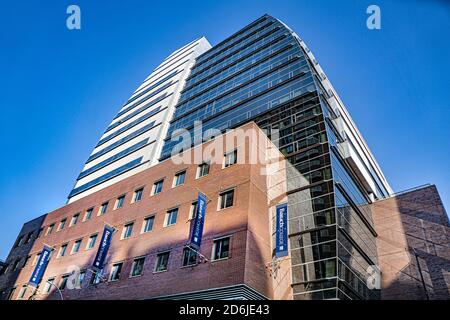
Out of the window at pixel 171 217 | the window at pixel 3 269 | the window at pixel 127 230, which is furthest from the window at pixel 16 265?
the window at pixel 171 217

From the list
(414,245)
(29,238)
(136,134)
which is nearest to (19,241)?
(29,238)

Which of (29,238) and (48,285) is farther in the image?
(29,238)

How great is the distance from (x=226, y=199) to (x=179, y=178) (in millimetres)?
6816

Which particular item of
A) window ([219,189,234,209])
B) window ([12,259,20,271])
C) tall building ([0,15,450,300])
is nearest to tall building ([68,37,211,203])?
tall building ([0,15,450,300])

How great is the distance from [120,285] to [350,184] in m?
20.7

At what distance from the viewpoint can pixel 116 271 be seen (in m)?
24.9

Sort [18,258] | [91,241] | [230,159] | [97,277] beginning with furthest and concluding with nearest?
[18,258] → [91,241] → [97,277] → [230,159]

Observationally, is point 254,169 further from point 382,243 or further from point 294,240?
point 382,243

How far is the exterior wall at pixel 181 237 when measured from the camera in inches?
736

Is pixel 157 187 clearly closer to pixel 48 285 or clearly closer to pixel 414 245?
pixel 48 285

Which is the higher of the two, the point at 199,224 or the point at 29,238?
the point at 29,238

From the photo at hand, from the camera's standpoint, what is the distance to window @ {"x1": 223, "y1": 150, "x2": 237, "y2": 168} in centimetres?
2433

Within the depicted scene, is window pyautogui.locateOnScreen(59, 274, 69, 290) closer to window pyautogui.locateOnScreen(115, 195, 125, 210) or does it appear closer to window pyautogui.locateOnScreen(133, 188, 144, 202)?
window pyautogui.locateOnScreen(115, 195, 125, 210)
